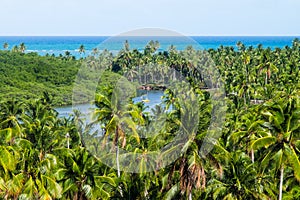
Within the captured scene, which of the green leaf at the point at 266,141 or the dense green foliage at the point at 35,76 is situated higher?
the green leaf at the point at 266,141

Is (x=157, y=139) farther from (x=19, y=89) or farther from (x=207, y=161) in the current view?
(x=19, y=89)

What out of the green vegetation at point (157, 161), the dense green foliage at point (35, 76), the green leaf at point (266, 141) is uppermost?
the green leaf at point (266, 141)

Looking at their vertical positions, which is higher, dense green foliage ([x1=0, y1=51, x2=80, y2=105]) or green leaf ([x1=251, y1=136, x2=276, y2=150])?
green leaf ([x1=251, y1=136, x2=276, y2=150])

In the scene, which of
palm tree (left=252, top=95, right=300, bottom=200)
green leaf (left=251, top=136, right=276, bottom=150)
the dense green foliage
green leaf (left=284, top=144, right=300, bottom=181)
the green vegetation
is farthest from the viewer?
the dense green foliage

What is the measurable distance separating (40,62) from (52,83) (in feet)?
39.7

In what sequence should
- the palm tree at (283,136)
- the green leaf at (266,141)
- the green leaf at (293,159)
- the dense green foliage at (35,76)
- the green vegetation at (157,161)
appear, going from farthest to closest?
the dense green foliage at (35,76), the green vegetation at (157,161), the green leaf at (266,141), the palm tree at (283,136), the green leaf at (293,159)

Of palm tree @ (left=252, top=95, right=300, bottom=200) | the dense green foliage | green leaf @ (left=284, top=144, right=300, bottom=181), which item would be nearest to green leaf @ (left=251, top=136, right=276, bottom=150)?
palm tree @ (left=252, top=95, right=300, bottom=200)

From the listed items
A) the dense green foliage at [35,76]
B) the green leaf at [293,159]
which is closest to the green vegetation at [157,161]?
the green leaf at [293,159]

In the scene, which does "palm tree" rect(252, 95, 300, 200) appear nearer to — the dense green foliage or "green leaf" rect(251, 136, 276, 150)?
"green leaf" rect(251, 136, 276, 150)

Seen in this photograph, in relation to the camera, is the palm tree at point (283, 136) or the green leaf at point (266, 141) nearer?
the palm tree at point (283, 136)

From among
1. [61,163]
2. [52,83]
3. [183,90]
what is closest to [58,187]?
[61,163]

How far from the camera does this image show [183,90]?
3675cm

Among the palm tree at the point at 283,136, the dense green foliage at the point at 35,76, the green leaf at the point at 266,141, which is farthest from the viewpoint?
the dense green foliage at the point at 35,76

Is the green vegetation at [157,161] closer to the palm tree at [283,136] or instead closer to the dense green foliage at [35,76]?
the palm tree at [283,136]
